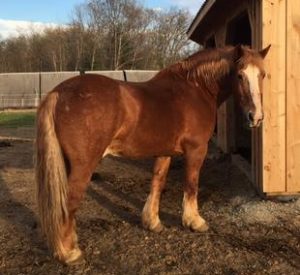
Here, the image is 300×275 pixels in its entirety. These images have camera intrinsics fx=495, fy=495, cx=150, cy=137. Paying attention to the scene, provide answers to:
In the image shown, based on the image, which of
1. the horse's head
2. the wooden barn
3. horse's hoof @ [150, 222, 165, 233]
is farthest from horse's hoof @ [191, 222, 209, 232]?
the horse's head

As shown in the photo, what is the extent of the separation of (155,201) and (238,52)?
178 cm

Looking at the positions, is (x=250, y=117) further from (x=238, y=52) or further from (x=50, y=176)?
(x=50, y=176)

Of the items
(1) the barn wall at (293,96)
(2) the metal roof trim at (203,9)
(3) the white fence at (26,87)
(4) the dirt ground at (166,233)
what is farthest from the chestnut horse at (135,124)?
(3) the white fence at (26,87)

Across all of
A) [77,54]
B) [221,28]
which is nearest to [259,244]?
[221,28]

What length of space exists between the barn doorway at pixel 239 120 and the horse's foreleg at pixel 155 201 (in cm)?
321

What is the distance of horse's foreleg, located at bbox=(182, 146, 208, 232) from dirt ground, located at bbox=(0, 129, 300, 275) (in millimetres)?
97

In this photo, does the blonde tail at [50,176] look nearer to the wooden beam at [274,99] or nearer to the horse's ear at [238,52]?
the horse's ear at [238,52]

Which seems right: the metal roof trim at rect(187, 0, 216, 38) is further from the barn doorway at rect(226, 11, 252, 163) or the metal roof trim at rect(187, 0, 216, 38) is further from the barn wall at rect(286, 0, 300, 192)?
the barn wall at rect(286, 0, 300, 192)

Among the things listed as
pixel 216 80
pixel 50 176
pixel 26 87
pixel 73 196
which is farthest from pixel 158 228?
pixel 26 87

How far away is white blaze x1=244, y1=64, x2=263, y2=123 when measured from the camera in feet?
14.6

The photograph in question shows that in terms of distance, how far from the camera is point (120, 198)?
6.47 metres

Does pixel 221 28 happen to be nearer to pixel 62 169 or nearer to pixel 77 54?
pixel 62 169

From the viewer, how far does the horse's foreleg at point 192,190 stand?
16.4 ft

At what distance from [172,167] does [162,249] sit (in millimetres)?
3663
